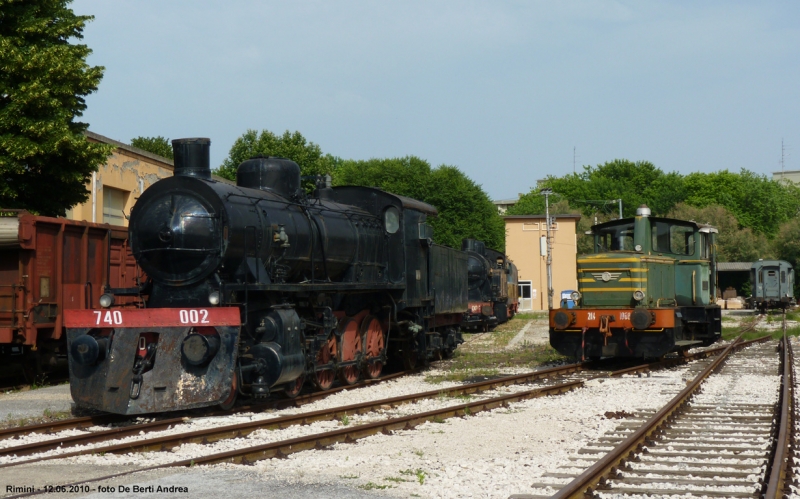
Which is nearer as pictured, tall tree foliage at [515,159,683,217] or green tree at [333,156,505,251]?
green tree at [333,156,505,251]

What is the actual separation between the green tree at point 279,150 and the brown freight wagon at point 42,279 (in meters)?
32.0

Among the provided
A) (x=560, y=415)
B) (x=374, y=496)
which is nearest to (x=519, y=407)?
(x=560, y=415)

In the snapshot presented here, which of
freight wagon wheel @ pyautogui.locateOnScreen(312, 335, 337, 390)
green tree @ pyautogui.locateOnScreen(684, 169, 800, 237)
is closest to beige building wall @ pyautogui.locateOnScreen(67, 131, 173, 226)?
freight wagon wheel @ pyautogui.locateOnScreen(312, 335, 337, 390)

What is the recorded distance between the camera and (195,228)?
35.1ft

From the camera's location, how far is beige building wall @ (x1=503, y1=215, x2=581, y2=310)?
207 feet

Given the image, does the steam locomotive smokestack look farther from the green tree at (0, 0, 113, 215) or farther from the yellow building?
the yellow building

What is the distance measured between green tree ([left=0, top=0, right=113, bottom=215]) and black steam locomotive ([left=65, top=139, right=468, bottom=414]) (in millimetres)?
6606

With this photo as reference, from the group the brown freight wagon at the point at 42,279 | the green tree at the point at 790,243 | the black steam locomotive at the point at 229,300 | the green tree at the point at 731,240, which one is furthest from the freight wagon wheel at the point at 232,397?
the green tree at the point at 731,240

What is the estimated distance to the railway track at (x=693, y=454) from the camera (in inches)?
252

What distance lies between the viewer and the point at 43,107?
17422 millimetres

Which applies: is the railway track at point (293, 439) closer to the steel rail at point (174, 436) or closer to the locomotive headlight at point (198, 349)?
the steel rail at point (174, 436)

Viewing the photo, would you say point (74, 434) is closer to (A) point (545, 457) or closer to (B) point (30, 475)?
(B) point (30, 475)

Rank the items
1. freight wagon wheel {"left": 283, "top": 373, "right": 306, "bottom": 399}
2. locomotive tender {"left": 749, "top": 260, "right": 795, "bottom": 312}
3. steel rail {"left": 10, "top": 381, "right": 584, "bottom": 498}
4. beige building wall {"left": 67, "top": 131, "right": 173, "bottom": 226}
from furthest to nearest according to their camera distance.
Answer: locomotive tender {"left": 749, "top": 260, "right": 795, "bottom": 312}
beige building wall {"left": 67, "top": 131, "right": 173, "bottom": 226}
freight wagon wheel {"left": 283, "top": 373, "right": 306, "bottom": 399}
steel rail {"left": 10, "top": 381, "right": 584, "bottom": 498}

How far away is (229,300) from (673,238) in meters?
11.4
